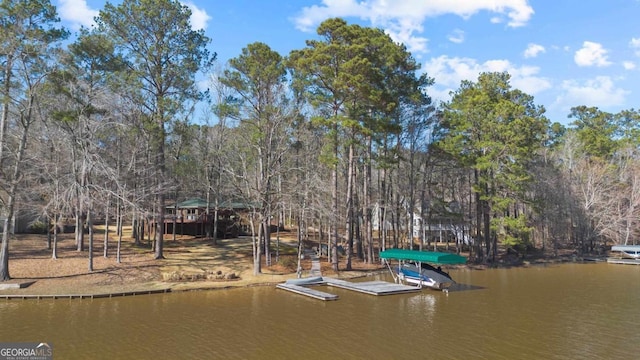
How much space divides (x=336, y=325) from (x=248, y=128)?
16993 millimetres

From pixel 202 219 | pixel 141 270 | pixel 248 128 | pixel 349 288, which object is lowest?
pixel 349 288

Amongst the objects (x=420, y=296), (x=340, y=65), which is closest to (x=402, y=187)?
(x=340, y=65)

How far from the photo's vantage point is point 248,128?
93.6 ft

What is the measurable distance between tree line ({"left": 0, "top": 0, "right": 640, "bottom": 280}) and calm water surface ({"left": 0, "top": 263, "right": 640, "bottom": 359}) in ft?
18.0

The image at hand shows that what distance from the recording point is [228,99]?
2742cm

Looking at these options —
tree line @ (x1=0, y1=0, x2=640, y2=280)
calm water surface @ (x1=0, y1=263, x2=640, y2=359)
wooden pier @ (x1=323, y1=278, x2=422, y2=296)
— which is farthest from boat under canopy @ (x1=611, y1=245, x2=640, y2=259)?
wooden pier @ (x1=323, y1=278, x2=422, y2=296)

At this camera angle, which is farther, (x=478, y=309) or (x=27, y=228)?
(x=27, y=228)

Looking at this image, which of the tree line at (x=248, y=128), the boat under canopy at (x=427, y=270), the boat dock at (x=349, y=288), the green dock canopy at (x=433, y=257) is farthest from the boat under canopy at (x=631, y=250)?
the boat dock at (x=349, y=288)

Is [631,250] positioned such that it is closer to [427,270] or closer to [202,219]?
[427,270]

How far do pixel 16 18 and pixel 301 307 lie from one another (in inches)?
754

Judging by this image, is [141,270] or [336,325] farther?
[141,270]

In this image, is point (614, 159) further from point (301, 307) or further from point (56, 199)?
point (56, 199)

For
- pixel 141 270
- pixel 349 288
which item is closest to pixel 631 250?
pixel 349 288

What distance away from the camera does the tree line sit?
830 inches
